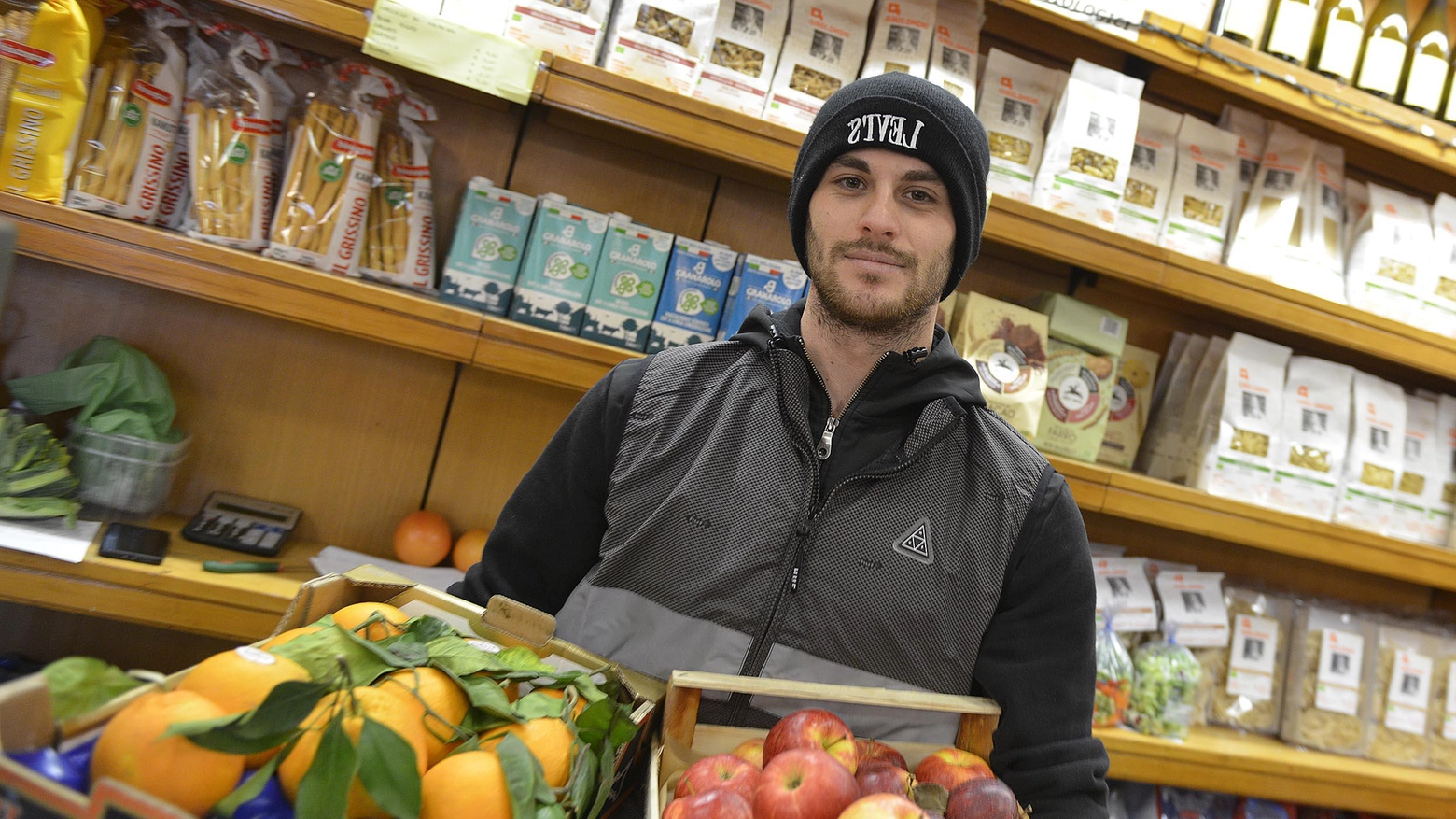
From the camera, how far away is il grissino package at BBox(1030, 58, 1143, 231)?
1.92 metres

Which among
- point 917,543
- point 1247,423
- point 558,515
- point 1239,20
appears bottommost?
point 558,515

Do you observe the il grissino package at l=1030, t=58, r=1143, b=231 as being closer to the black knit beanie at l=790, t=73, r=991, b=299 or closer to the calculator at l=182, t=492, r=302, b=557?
the black knit beanie at l=790, t=73, r=991, b=299

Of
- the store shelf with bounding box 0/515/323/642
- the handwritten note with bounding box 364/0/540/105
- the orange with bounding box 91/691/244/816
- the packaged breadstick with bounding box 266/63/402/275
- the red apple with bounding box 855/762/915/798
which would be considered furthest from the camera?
the packaged breadstick with bounding box 266/63/402/275

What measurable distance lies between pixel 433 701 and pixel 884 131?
93 centimetres

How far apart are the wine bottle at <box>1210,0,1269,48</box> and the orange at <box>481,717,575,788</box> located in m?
2.21

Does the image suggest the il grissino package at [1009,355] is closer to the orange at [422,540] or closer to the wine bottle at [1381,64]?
the wine bottle at [1381,64]

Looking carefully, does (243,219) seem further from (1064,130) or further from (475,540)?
(1064,130)

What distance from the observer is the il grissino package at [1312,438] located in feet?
6.99

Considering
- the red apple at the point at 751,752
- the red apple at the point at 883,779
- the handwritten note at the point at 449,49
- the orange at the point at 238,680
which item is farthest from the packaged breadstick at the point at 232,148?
the red apple at the point at 883,779

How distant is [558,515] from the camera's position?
4.20 ft

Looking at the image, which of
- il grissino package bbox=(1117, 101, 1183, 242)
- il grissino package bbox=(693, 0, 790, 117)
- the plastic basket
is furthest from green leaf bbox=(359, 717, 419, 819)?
il grissino package bbox=(1117, 101, 1183, 242)

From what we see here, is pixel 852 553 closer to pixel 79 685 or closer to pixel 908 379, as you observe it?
pixel 908 379

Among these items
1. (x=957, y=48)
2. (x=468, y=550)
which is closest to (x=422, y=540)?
(x=468, y=550)

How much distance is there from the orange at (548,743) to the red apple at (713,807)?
0.09m
